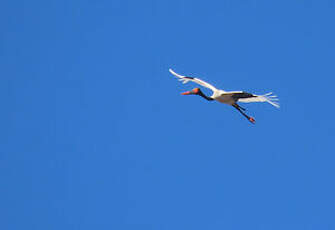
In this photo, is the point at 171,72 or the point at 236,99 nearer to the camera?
the point at 236,99

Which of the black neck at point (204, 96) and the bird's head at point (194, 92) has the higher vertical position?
the bird's head at point (194, 92)

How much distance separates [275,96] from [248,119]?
5.02 meters

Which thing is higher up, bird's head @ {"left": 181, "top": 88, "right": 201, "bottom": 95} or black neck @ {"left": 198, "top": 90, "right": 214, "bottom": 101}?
bird's head @ {"left": 181, "top": 88, "right": 201, "bottom": 95}

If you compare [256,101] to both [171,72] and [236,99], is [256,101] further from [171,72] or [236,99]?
[171,72]

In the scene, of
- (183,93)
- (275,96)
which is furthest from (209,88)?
(275,96)

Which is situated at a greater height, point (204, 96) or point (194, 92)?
point (194, 92)

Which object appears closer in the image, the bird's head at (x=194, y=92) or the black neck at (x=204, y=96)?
the black neck at (x=204, y=96)

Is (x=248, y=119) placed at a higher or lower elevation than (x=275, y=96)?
higher

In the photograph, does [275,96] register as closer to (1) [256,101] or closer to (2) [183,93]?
(1) [256,101]

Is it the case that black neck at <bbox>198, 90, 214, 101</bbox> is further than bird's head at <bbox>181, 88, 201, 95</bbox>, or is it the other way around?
bird's head at <bbox>181, 88, 201, 95</bbox>

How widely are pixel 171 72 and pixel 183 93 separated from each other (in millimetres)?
1499

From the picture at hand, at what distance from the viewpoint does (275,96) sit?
117 feet

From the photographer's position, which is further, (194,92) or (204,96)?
(194,92)

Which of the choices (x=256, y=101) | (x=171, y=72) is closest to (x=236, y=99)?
(x=256, y=101)
